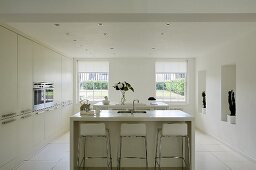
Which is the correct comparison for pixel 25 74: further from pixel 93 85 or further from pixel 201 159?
pixel 93 85

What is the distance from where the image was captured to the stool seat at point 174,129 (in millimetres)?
4230

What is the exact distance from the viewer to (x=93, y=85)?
10.9 metres

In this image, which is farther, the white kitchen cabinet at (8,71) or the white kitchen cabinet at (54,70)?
the white kitchen cabinet at (54,70)

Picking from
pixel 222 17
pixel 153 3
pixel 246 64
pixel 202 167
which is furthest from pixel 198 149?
pixel 153 3

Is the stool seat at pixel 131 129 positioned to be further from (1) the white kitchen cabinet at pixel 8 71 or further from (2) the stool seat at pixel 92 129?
(1) the white kitchen cabinet at pixel 8 71

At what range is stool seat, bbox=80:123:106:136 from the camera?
4234 millimetres

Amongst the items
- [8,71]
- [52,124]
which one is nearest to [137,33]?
[8,71]

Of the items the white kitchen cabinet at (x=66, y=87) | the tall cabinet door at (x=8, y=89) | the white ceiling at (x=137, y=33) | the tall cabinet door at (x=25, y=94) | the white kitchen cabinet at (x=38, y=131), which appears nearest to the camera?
the tall cabinet door at (x=8, y=89)

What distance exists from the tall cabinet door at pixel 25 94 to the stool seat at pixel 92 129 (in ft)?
5.65

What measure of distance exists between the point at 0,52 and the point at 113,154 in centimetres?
260

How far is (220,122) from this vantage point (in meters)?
7.32

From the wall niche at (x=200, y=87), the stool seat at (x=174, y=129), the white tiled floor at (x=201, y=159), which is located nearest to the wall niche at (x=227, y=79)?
the white tiled floor at (x=201, y=159)

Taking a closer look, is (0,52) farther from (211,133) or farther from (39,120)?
(211,133)

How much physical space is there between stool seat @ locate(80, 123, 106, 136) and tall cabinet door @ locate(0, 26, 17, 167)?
4.72 feet
